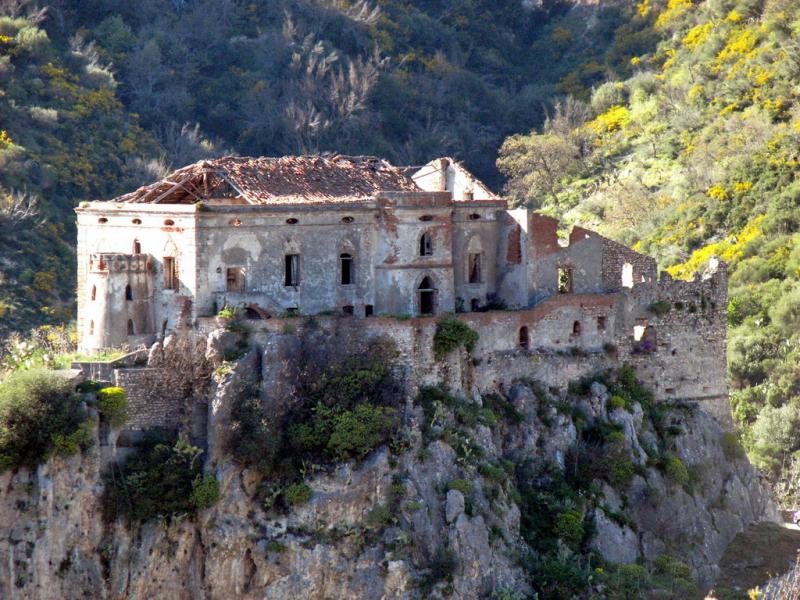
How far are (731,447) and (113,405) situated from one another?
83.0 ft

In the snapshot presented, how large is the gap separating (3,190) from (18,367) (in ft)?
89.1

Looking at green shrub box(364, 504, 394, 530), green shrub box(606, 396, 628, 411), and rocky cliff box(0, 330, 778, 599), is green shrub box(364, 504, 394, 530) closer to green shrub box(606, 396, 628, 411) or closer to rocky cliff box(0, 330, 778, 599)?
rocky cliff box(0, 330, 778, 599)

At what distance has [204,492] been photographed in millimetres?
61062

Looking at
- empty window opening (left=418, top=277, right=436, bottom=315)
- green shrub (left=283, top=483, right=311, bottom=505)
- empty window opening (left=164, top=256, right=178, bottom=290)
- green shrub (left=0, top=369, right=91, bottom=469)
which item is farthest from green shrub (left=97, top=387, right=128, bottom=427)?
empty window opening (left=418, top=277, right=436, bottom=315)

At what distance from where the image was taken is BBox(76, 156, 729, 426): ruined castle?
6450cm

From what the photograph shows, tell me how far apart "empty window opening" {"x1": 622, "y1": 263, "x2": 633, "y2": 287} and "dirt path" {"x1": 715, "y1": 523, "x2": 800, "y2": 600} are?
9.93 m

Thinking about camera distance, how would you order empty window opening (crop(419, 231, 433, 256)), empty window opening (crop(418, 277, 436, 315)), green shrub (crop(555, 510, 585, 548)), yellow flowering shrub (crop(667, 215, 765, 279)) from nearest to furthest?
green shrub (crop(555, 510, 585, 548))
empty window opening (crop(419, 231, 433, 256))
empty window opening (crop(418, 277, 436, 315))
yellow flowering shrub (crop(667, 215, 765, 279))

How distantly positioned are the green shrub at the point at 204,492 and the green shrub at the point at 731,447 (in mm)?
21929

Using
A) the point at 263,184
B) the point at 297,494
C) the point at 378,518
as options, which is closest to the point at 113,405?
the point at 297,494

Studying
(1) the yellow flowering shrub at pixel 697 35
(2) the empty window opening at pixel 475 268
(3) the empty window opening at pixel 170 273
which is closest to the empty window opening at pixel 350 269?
(2) the empty window opening at pixel 475 268

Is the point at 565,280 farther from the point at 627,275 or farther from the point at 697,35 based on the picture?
the point at 697,35

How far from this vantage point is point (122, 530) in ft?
199

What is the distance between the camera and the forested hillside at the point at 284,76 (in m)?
98.2

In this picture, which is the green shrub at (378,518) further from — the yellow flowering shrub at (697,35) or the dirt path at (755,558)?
the yellow flowering shrub at (697,35)
